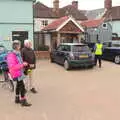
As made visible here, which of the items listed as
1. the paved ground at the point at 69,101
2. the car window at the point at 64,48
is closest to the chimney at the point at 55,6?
the car window at the point at 64,48

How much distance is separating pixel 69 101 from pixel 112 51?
12.9m

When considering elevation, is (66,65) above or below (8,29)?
below

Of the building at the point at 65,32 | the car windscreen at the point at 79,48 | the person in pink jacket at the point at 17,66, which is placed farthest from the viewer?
the building at the point at 65,32

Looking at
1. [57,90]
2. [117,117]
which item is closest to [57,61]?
[57,90]

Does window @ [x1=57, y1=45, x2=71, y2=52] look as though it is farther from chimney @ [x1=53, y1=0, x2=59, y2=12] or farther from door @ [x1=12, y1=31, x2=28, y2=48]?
chimney @ [x1=53, y1=0, x2=59, y2=12]

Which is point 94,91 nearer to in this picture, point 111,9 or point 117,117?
point 117,117

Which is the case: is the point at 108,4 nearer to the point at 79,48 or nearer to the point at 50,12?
the point at 50,12

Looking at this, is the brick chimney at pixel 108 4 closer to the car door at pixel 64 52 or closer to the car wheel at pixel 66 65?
the car door at pixel 64 52

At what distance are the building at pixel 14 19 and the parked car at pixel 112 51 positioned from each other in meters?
6.25

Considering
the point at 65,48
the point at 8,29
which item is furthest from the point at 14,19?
the point at 65,48

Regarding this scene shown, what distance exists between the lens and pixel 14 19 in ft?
79.8

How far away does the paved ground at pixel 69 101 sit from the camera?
26.0ft

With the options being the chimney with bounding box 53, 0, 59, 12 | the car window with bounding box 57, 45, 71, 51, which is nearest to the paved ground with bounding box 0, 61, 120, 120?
the car window with bounding box 57, 45, 71, 51

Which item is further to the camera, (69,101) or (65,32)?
(65,32)
